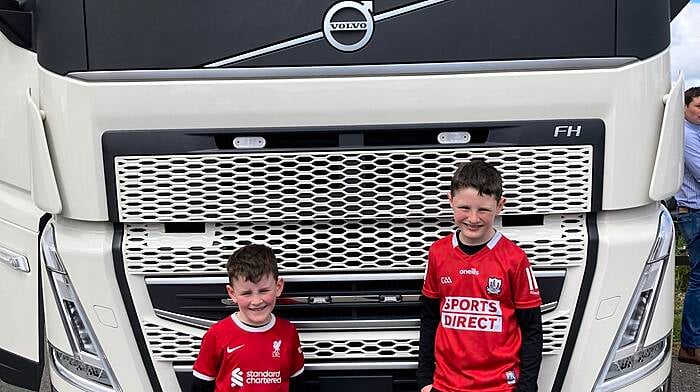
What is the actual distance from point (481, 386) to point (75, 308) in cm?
158

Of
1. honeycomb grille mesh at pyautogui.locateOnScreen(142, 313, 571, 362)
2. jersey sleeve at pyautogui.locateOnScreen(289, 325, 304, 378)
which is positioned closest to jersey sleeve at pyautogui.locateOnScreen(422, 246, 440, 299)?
honeycomb grille mesh at pyautogui.locateOnScreen(142, 313, 571, 362)

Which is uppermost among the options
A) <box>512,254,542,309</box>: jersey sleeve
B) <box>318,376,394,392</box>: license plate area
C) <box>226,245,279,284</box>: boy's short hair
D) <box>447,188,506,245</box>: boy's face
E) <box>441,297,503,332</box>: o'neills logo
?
<box>447,188,506,245</box>: boy's face

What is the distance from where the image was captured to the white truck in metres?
2.79

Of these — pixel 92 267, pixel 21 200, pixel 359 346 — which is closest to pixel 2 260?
pixel 21 200

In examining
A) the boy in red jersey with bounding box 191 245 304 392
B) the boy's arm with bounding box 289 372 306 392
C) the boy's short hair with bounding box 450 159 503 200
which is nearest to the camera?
the boy's short hair with bounding box 450 159 503 200

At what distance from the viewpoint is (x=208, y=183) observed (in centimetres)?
292

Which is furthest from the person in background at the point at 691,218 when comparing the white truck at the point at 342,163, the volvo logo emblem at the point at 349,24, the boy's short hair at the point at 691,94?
the volvo logo emblem at the point at 349,24

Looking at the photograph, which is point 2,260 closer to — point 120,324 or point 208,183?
point 120,324

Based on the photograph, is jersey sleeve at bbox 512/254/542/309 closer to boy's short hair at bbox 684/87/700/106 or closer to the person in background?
the person in background

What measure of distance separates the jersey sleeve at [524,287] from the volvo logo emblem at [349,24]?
96cm

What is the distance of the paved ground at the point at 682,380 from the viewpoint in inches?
196

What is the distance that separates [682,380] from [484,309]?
9.33 feet

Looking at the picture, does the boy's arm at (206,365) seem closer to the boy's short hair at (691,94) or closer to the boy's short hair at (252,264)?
the boy's short hair at (252,264)

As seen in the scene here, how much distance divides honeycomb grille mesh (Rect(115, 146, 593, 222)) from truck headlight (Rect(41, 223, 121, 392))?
44cm
